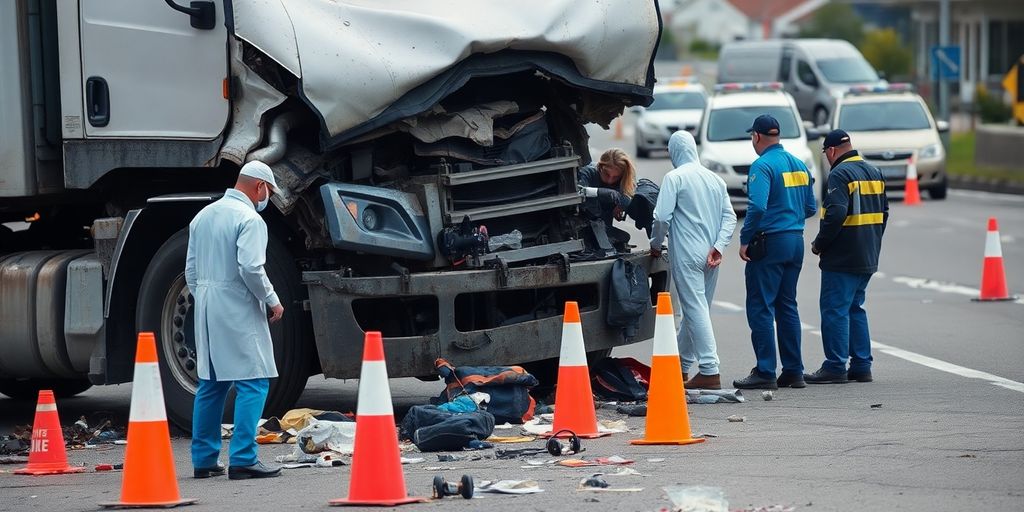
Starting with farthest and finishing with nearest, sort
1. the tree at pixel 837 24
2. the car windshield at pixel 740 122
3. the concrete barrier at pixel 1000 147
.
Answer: the tree at pixel 837 24 → the concrete barrier at pixel 1000 147 → the car windshield at pixel 740 122

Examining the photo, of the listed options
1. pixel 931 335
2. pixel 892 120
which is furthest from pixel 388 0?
pixel 892 120

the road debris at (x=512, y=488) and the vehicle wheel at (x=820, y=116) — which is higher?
the vehicle wheel at (x=820, y=116)

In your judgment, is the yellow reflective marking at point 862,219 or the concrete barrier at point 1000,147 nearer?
the yellow reflective marking at point 862,219

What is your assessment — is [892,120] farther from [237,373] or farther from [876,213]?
[237,373]

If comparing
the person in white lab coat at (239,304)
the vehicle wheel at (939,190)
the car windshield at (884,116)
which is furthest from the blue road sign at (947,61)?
the person in white lab coat at (239,304)

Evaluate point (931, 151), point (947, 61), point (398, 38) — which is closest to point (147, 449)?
point (398, 38)

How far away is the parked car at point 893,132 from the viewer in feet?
97.4

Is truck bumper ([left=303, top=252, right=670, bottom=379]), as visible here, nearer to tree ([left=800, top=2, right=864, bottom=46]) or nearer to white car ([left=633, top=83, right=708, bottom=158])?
white car ([left=633, top=83, right=708, bottom=158])

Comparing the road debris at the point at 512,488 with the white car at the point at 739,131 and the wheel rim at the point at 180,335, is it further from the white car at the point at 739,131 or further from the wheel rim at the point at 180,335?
the white car at the point at 739,131

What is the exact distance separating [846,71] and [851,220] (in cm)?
3114

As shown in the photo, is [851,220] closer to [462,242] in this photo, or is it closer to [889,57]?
[462,242]

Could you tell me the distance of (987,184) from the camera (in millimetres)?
35062

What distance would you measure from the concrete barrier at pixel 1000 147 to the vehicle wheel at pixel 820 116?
13.9 feet

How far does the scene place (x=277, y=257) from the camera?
33.1ft
